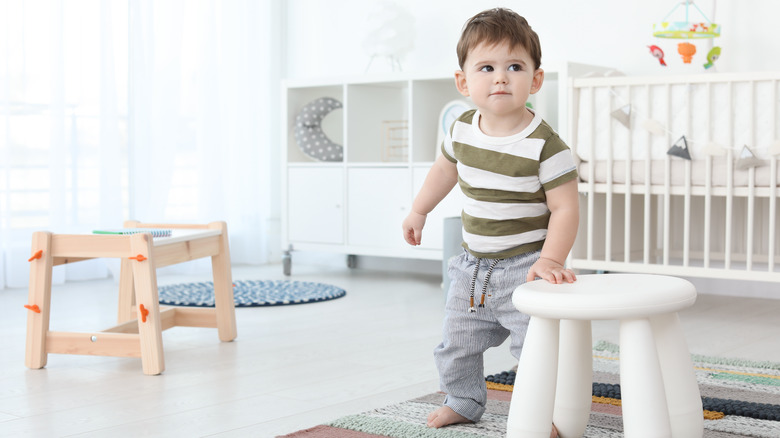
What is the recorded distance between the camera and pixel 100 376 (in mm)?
1837

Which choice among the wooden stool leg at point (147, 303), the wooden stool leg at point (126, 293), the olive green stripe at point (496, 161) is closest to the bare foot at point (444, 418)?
the olive green stripe at point (496, 161)

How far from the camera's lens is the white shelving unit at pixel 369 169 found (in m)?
3.20

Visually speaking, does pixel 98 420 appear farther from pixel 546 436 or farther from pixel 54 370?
pixel 546 436

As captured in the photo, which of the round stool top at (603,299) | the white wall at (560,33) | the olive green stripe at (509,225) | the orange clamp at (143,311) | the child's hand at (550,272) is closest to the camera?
the round stool top at (603,299)

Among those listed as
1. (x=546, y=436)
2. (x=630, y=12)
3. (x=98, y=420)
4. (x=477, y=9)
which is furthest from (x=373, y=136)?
(x=546, y=436)

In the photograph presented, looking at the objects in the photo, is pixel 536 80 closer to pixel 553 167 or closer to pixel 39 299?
pixel 553 167

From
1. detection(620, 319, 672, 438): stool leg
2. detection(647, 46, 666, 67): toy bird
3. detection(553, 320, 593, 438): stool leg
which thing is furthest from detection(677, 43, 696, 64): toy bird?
detection(620, 319, 672, 438): stool leg

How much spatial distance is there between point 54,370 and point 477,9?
2161mm

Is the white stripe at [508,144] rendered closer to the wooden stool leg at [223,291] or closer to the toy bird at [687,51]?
the wooden stool leg at [223,291]

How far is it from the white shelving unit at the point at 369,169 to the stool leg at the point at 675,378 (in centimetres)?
188

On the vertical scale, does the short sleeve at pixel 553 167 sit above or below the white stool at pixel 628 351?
above

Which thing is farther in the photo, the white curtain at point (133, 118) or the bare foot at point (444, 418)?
the white curtain at point (133, 118)

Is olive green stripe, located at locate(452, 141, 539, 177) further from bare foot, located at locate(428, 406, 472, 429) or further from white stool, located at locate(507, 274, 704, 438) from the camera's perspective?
bare foot, located at locate(428, 406, 472, 429)

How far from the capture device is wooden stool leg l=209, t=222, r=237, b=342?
7.16 feet
